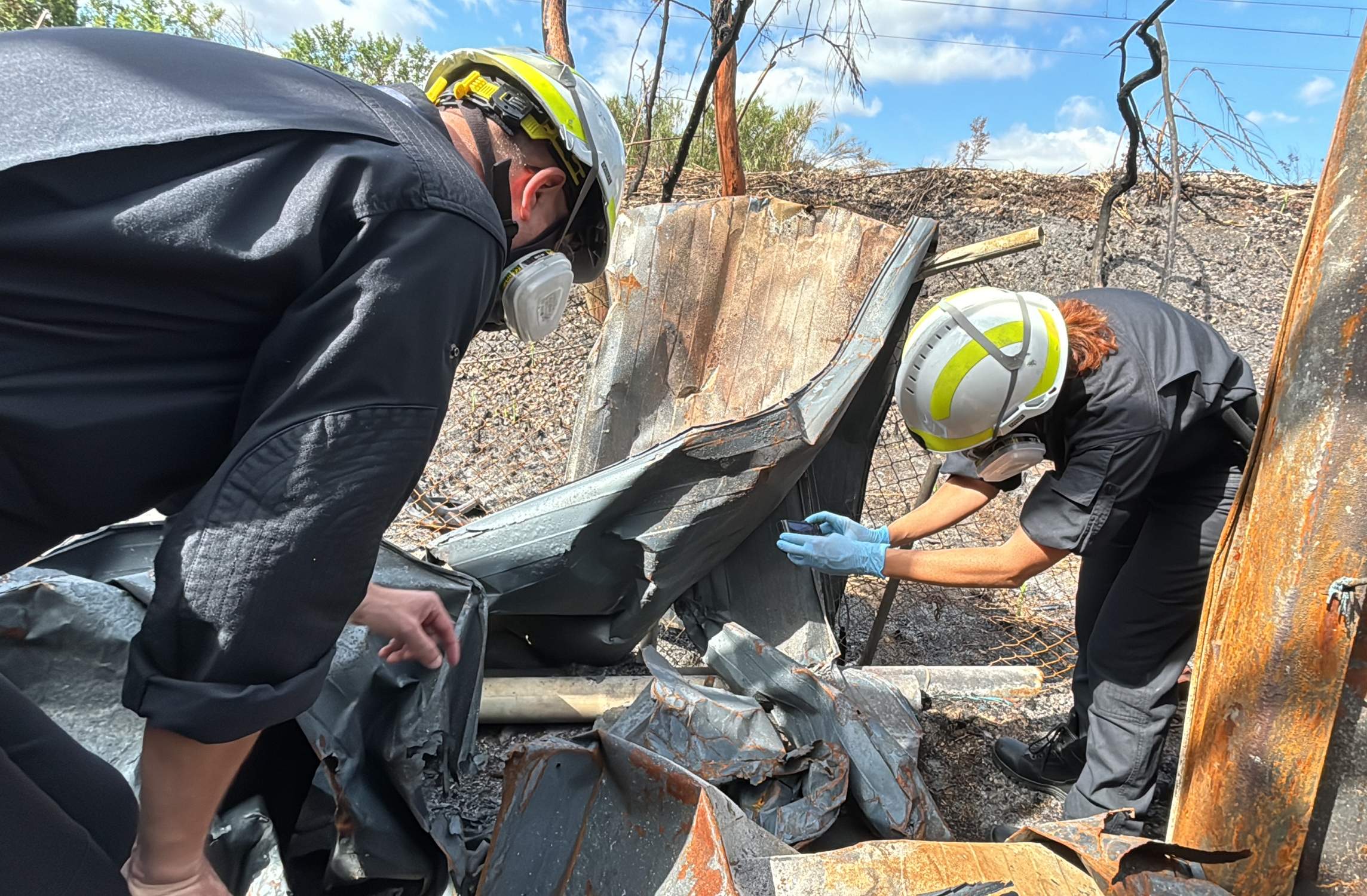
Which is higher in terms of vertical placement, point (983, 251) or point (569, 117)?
point (983, 251)

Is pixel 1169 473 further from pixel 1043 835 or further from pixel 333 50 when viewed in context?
pixel 333 50

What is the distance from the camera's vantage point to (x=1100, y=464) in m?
2.05

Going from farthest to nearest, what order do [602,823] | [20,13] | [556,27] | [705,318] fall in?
[20,13]
[556,27]
[705,318]
[602,823]

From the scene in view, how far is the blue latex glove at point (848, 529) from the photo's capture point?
9.14ft

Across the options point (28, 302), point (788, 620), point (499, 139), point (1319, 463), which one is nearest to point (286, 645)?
point (28, 302)

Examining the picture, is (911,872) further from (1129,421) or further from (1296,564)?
(1129,421)

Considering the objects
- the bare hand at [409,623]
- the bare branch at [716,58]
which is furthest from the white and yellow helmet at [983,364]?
the bare branch at [716,58]

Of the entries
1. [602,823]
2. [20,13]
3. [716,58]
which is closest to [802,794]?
[602,823]

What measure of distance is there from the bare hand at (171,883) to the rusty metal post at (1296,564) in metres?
1.96

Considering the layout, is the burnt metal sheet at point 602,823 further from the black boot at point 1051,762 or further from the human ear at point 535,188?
the black boot at point 1051,762

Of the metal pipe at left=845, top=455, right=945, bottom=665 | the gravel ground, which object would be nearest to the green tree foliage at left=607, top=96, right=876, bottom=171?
Result: the gravel ground

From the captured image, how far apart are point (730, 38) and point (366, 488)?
4.73 meters

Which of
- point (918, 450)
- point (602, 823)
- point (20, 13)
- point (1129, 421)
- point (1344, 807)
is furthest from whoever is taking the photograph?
point (20, 13)

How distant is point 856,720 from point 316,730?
153cm
